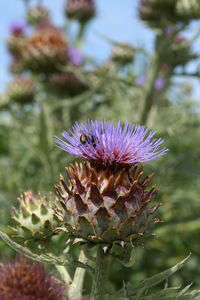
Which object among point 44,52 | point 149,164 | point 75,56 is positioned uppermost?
point 75,56

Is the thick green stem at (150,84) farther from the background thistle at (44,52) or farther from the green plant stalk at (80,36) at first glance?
the green plant stalk at (80,36)

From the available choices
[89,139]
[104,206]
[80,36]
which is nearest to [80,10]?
[80,36]

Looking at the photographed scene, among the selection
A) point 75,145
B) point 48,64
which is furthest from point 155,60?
point 75,145

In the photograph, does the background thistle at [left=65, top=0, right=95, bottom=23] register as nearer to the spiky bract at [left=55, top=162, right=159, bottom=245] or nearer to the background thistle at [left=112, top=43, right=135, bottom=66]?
the background thistle at [left=112, top=43, right=135, bottom=66]

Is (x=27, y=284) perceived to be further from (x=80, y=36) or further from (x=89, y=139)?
(x=80, y=36)

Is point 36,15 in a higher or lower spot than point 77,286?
higher

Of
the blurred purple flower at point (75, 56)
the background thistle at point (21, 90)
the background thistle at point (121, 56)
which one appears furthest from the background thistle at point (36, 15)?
the background thistle at point (21, 90)

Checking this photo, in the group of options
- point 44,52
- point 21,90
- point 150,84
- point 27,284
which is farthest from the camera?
point 21,90

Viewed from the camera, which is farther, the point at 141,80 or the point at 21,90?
the point at 141,80
